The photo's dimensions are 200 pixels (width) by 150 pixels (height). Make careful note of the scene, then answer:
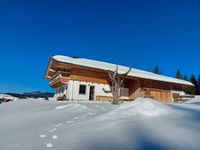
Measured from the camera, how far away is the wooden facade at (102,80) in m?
21.4

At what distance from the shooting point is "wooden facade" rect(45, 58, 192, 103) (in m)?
21.4

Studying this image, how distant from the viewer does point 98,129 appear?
17.8 feet

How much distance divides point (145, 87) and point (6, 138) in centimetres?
2107

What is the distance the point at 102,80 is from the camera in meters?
23.2

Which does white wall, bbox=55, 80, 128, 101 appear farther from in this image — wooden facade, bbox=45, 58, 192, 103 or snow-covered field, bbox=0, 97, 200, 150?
snow-covered field, bbox=0, 97, 200, 150

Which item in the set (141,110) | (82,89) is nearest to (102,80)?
(82,89)

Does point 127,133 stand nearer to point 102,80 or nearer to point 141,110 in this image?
point 141,110

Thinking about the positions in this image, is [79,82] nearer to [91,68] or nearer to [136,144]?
[91,68]

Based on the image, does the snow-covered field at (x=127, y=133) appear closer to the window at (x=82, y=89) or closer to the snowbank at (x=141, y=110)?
the snowbank at (x=141, y=110)

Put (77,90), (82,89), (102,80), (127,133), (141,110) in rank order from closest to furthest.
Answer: (127,133), (141,110), (77,90), (82,89), (102,80)

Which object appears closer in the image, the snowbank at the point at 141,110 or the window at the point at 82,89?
the snowbank at the point at 141,110

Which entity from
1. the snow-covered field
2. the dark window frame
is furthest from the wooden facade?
the snow-covered field

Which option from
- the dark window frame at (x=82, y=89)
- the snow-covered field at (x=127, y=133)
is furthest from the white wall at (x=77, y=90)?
the snow-covered field at (x=127, y=133)

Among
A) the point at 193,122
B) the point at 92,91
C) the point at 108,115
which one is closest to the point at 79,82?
the point at 92,91
